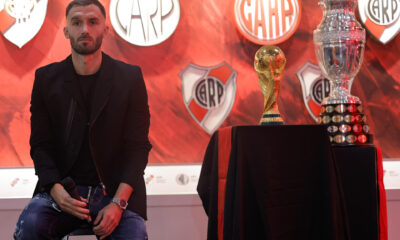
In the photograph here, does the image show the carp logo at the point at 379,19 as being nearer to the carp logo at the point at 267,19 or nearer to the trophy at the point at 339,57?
the carp logo at the point at 267,19

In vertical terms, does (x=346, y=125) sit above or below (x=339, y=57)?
below

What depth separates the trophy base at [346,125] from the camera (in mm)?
2031

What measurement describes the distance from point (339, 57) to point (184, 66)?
4.15 ft

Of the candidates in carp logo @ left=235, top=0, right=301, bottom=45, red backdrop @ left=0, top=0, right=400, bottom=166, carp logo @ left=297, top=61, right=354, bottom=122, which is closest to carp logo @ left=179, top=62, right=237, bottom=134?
red backdrop @ left=0, top=0, right=400, bottom=166

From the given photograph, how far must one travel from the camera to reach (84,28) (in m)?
2.13

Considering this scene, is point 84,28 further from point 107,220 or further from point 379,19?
point 379,19

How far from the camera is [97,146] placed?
2.05m

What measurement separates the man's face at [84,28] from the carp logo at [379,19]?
Answer: 6.01 ft

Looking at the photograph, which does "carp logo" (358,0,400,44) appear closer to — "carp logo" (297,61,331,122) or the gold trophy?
"carp logo" (297,61,331,122)

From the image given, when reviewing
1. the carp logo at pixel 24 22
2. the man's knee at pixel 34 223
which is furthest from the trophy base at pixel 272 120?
the carp logo at pixel 24 22

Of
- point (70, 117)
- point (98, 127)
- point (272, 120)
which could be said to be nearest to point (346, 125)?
point (272, 120)

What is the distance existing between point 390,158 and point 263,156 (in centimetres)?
166

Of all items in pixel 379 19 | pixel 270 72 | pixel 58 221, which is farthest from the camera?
pixel 379 19

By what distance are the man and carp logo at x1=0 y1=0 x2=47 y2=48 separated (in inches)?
47.0
